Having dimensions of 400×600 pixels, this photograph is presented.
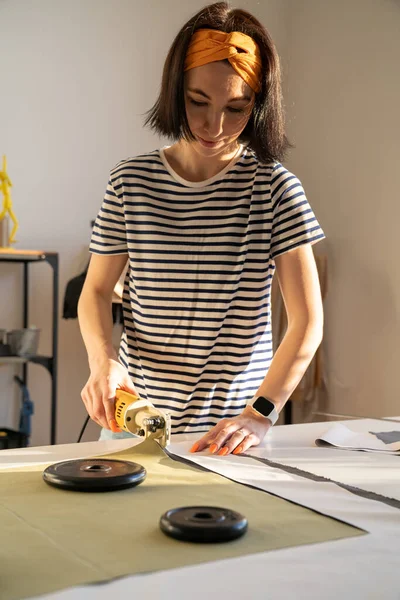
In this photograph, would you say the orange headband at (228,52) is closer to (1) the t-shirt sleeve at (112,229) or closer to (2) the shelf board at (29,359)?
(1) the t-shirt sleeve at (112,229)

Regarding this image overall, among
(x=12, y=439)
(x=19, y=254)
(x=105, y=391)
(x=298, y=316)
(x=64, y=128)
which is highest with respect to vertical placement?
(x=64, y=128)

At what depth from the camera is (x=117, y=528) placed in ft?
2.55

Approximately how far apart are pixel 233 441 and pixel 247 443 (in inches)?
1.1

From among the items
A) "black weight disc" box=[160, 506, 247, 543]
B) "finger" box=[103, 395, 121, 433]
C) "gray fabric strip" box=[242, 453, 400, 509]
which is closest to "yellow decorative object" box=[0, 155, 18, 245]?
"finger" box=[103, 395, 121, 433]

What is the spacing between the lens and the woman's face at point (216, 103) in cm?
138

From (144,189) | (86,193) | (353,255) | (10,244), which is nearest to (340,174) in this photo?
(353,255)

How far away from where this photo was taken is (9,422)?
3.83 metres

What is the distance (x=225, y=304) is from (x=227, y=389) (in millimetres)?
159

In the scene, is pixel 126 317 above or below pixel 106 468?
above

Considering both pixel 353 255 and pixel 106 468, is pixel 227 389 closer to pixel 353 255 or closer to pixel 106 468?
pixel 106 468

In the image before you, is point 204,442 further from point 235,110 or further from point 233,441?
point 235,110

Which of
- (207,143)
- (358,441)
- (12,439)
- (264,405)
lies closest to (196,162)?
(207,143)

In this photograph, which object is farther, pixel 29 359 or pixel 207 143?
pixel 29 359

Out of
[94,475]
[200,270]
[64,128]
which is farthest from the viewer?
[64,128]
